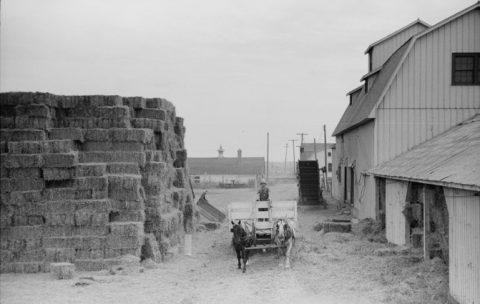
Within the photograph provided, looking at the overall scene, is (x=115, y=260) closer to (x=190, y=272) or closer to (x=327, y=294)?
(x=190, y=272)

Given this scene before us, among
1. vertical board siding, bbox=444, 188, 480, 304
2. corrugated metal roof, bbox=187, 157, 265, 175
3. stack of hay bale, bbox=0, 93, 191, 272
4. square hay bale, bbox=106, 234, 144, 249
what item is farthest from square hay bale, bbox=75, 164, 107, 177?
corrugated metal roof, bbox=187, 157, 265, 175

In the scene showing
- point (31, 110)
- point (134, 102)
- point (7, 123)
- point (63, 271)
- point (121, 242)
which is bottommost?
point (63, 271)

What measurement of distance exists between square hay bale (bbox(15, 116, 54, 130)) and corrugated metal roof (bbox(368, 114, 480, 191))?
11092 millimetres

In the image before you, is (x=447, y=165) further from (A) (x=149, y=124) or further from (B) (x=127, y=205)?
(A) (x=149, y=124)

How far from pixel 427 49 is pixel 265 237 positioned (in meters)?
10.8

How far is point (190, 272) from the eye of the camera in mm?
14398

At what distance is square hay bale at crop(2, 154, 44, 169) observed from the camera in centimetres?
1427

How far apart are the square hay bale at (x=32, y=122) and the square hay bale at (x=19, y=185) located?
1.65 metres

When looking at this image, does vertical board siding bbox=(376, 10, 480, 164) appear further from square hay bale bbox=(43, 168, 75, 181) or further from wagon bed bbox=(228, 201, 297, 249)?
square hay bale bbox=(43, 168, 75, 181)

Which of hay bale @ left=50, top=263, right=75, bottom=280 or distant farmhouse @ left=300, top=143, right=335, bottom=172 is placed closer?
hay bale @ left=50, top=263, right=75, bottom=280

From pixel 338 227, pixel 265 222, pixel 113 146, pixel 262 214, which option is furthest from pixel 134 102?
pixel 338 227

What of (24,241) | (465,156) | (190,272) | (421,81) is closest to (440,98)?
(421,81)

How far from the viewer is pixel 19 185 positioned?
14383 mm

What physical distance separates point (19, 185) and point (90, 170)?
2.08 meters
